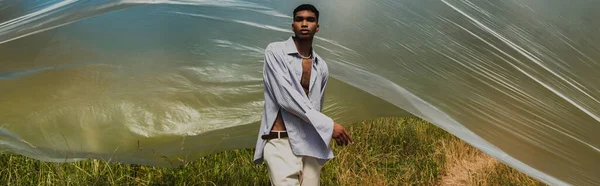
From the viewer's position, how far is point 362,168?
5.00 m

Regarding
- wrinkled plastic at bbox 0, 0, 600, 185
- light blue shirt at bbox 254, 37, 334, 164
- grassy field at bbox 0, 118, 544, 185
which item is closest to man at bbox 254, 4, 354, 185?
light blue shirt at bbox 254, 37, 334, 164

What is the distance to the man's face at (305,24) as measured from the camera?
2.51 meters

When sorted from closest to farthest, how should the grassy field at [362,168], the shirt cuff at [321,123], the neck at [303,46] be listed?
the shirt cuff at [321,123] < the neck at [303,46] < the grassy field at [362,168]

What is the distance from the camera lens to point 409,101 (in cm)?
295

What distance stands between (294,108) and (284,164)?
0.65ft

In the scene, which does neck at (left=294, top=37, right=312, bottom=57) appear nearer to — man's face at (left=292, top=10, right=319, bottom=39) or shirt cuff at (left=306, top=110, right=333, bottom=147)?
man's face at (left=292, top=10, right=319, bottom=39)

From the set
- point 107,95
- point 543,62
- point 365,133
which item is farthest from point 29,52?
point 365,133

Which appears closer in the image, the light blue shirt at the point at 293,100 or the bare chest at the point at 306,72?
the light blue shirt at the point at 293,100

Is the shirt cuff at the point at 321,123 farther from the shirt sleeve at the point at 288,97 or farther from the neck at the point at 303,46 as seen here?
the neck at the point at 303,46

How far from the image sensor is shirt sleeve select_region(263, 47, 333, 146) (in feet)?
7.96

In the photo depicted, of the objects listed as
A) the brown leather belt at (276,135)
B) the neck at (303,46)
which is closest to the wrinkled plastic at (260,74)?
the neck at (303,46)

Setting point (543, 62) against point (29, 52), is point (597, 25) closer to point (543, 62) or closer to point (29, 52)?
point (543, 62)

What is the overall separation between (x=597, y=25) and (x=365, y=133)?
3.19 m

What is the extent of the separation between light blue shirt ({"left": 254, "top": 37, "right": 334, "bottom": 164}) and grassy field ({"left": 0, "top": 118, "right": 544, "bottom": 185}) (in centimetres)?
188
